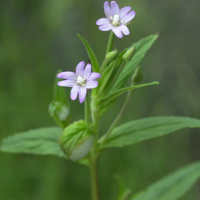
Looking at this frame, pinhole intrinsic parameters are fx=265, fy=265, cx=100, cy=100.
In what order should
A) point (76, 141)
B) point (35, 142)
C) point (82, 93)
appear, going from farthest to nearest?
point (35, 142), point (76, 141), point (82, 93)

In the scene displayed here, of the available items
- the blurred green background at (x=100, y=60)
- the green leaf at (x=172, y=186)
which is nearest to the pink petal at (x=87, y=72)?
the green leaf at (x=172, y=186)

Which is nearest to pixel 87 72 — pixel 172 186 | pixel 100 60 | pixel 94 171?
pixel 94 171

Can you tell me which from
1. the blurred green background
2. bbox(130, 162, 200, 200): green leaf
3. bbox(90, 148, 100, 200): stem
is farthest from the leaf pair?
the blurred green background

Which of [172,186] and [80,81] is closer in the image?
[80,81]

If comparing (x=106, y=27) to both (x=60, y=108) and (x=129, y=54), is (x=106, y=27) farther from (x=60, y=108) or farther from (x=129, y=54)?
(x=60, y=108)

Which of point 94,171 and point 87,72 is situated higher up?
point 87,72
